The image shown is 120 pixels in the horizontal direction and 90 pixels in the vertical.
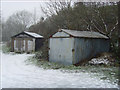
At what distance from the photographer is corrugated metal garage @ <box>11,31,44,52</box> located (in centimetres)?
1706

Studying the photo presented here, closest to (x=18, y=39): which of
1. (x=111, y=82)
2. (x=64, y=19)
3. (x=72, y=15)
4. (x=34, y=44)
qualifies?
(x=34, y=44)

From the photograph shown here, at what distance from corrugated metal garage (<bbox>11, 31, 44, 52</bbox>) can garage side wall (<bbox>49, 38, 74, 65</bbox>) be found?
26.0ft

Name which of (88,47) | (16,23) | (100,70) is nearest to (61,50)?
(88,47)

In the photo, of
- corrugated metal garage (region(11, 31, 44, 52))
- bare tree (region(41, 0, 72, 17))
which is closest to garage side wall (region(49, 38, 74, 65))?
corrugated metal garage (region(11, 31, 44, 52))

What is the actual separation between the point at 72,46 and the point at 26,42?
32.6ft

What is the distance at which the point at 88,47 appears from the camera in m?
9.26

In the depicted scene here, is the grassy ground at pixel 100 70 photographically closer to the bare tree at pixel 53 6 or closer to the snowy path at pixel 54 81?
the snowy path at pixel 54 81

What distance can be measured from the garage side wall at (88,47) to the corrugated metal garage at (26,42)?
347 inches

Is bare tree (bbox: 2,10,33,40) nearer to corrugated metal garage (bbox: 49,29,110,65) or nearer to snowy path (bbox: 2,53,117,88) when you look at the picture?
corrugated metal garage (bbox: 49,29,110,65)

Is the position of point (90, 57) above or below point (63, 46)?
below

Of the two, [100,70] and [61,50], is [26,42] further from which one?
[100,70]

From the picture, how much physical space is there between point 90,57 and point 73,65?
1.67 meters

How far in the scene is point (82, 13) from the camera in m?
12.6

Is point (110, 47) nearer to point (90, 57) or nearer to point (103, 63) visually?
point (90, 57)
